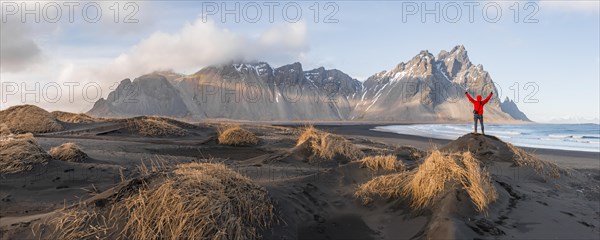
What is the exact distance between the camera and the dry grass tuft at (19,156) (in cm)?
877

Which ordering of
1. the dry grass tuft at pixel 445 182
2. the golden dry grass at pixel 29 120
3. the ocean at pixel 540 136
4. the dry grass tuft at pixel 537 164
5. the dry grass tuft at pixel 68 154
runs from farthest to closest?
the ocean at pixel 540 136 → the golden dry grass at pixel 29 120 → the dry grass tuft at pixel 537 164 → the dry grass tuft at pixel 68 154 → the dry grass tuft at pixel 445 182

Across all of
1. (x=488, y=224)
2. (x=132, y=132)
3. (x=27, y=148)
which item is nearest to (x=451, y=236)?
(x=488, y=224)

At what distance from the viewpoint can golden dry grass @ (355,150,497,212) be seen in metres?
6.40

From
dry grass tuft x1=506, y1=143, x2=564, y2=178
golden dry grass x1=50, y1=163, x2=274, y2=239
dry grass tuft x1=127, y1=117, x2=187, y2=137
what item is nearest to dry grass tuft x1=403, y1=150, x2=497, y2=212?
golden dry grass x1=50, y1=163, x2=274, y2=239

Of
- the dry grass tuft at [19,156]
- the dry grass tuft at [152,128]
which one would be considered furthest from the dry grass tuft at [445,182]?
the dry grass tuft at [152,128]

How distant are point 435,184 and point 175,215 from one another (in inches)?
149

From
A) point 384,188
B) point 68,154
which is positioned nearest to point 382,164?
point 384,188

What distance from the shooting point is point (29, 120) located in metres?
22.4

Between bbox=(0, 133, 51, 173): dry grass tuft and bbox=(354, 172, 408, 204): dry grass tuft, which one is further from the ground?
bbox=(0, 133, 51, 173): dry grass tuft

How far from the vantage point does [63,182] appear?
8562 mm

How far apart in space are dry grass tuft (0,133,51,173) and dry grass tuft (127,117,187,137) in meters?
12.2

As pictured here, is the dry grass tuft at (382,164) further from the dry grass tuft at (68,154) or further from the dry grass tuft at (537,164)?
the dry grass tuft at (68,154)

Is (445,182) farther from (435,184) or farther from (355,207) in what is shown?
(355,207)

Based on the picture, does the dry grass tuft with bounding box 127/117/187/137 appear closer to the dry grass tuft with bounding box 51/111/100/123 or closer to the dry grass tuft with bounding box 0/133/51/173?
the dry grass tuft with bounding box 51/111/100/123
